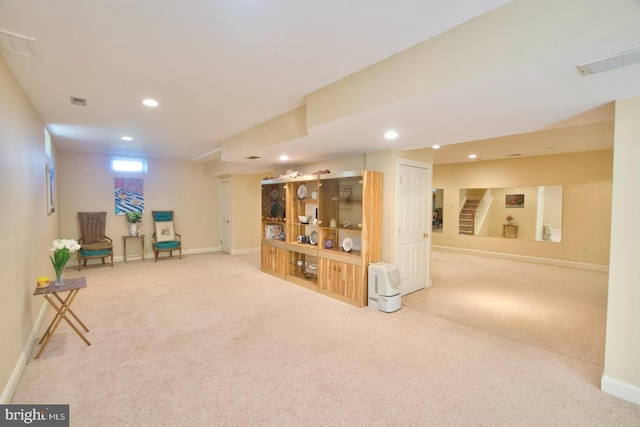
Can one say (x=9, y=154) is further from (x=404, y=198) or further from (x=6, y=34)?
(x=404, y=198)

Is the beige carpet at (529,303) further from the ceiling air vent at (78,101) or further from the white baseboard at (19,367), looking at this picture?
the ceiling air vent at (78,101)

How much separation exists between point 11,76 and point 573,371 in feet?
18.7

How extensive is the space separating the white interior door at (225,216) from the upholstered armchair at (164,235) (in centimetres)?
127

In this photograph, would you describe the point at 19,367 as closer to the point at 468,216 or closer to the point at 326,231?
the point at 326,231

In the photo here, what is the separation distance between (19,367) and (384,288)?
3.74 m

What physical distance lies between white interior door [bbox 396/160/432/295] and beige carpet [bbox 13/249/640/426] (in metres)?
0.80

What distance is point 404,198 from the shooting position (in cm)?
448

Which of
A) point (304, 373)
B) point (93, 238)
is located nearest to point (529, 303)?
point (304, 373)

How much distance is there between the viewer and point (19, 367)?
8.04 ft

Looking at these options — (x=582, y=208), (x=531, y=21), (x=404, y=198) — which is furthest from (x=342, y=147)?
(x=582, y=208)

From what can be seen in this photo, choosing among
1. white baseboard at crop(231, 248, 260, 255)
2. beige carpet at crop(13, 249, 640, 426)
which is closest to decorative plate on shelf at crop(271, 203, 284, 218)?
beige carpet at crop(13, 249, 640, 426)

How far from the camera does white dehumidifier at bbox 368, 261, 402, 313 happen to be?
3867 millimetres

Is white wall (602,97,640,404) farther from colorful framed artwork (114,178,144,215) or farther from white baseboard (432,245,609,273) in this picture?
colorful framed artwork (114,178,144,215)

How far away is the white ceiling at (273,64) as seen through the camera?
5.75 ft
